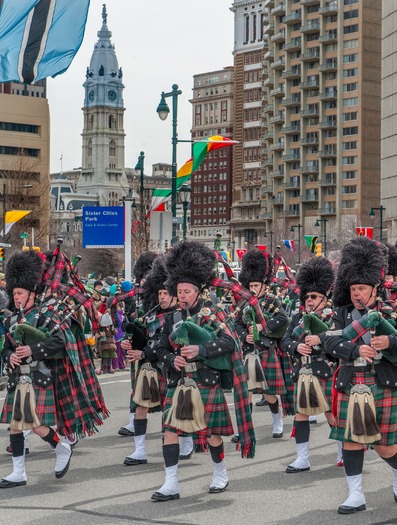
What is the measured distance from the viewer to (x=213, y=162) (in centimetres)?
15800

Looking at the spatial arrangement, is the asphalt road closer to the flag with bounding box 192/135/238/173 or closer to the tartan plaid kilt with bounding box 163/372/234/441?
the tartan plaid kilt with bounding box 163/372/234/441

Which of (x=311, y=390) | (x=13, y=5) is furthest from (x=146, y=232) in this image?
(x=311, y=390)

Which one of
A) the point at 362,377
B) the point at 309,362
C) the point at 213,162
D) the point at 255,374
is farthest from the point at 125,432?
the point at 213,162

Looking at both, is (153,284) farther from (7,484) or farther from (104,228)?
(104,228)

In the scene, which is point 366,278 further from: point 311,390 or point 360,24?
point 360,24

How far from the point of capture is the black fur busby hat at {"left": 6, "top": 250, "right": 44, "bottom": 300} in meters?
8.73

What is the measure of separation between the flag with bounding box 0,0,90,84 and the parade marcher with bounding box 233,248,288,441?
16.5ft

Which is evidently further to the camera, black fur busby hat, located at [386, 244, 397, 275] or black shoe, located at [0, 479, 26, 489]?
black fur busby hat, located at [386, 244, 397, 275]

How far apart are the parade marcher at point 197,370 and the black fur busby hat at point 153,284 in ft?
5.64

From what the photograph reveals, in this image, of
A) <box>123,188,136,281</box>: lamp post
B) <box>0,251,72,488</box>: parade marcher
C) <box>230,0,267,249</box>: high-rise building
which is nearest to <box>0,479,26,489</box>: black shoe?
<box>0,251,72,488</box>: parade marcher

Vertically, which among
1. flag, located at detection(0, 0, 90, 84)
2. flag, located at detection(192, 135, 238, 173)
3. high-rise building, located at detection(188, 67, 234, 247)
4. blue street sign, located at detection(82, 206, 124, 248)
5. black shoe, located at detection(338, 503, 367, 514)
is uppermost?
high-rise building, located at detection(188, 67, 234, 247)

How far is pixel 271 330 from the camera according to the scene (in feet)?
37.2

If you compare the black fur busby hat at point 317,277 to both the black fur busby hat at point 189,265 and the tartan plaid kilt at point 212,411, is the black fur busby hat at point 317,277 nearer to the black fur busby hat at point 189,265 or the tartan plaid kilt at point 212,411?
the black fur busby hat at point 189,265

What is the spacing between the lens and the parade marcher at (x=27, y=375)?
8.32 m
